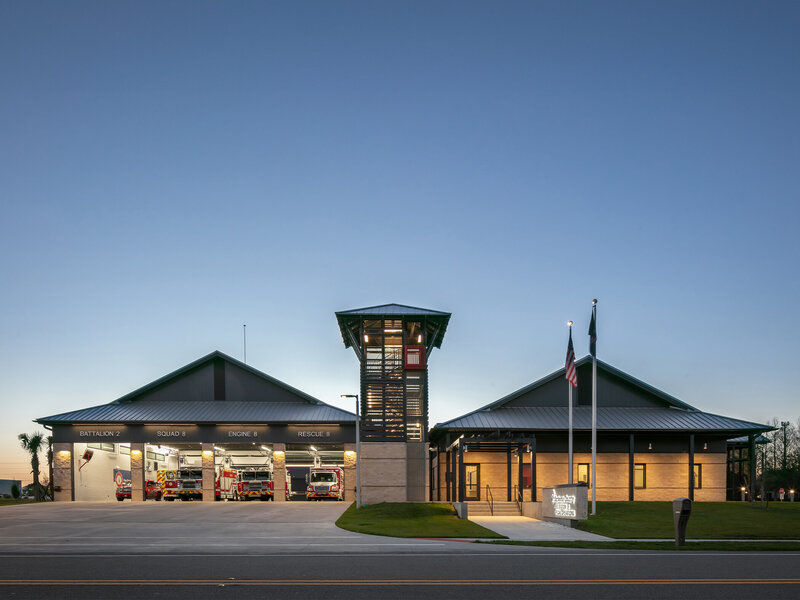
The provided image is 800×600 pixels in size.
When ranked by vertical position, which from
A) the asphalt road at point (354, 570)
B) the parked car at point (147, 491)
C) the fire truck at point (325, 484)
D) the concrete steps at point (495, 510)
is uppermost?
the asphalt road at point (354, 570)

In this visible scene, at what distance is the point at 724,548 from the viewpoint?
17922 mm

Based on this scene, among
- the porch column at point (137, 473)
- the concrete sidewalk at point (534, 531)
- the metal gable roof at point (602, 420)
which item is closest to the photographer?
the concrete sidewalk at point (534, 531)

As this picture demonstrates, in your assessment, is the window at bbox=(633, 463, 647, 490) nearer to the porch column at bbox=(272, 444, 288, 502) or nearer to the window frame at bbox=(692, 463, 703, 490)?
the window frame at bbox=(692, 463, 703, 490)

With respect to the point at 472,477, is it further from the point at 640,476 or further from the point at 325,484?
the point at 640,476

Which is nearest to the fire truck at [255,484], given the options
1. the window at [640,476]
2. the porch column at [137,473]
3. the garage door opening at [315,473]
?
the garage door opening at [315,473]

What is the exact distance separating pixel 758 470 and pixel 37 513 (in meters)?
89.3

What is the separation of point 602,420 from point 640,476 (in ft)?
15.5

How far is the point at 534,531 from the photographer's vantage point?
2431 cm

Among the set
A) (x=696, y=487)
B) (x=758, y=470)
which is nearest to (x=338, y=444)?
(x=696, y=487)

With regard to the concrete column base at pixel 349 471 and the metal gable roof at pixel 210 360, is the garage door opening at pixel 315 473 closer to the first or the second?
the concrete column base at pixel 349 471

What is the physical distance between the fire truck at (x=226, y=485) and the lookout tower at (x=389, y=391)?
15.1 m

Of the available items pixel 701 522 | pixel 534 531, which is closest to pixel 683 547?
pixel 534 531

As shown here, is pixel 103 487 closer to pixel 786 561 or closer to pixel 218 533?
pixel 218 533

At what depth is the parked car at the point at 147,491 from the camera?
49.0m
